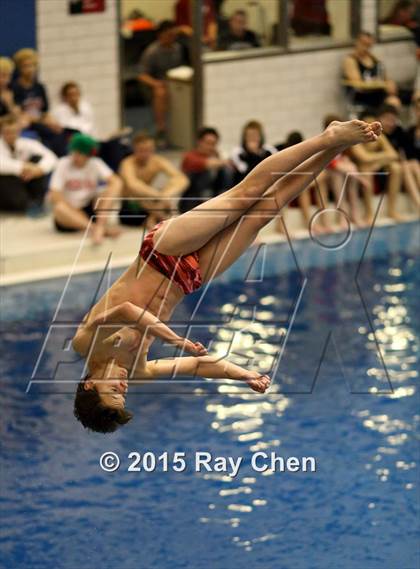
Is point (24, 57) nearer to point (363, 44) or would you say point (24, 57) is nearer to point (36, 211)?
point (36, 211)

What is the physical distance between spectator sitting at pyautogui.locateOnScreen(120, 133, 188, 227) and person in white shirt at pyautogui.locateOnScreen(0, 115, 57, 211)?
0.71 meters

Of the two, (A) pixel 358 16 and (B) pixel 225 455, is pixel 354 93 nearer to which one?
(A) pixel 358 16

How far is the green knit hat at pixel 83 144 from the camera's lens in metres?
12.8

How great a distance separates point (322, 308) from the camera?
12688 mm

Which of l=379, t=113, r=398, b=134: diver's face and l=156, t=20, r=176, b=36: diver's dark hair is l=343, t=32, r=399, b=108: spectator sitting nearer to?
l=379, t=113, r=398, b=134: diver's face

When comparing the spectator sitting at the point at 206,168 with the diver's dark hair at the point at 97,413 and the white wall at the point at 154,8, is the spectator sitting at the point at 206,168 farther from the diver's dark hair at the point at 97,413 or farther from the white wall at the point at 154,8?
the diver's dark hair at the point at 97,413

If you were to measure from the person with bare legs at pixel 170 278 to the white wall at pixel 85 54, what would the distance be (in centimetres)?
733

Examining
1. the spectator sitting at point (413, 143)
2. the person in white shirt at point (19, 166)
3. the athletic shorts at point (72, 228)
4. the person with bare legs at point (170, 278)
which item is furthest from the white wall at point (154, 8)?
the person with bare legs at point (170, 278)

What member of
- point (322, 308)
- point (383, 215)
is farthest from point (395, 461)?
point (383, 215)

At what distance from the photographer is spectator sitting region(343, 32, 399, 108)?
1602cm

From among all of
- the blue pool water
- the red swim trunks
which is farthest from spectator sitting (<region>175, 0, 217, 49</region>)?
the red swim trunks

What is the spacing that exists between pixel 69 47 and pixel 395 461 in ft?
20.0

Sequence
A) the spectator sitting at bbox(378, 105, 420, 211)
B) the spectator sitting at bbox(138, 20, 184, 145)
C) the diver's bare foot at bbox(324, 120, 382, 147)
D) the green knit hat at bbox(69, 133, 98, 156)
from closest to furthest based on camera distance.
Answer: the diver's bare foot at bbox(324, 120, 382, 147) → the green knit hat at bbox(69, 133, 98, 156) → the spectator sitting at bbox(378, 105, 420, 211) → the spectator sitting at bbox(138, 20, 184, 145)

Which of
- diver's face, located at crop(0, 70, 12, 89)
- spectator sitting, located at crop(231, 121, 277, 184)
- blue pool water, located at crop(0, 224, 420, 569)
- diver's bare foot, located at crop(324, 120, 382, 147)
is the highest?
diver's bare foot, located at crop(324, 120, 382, 147)
